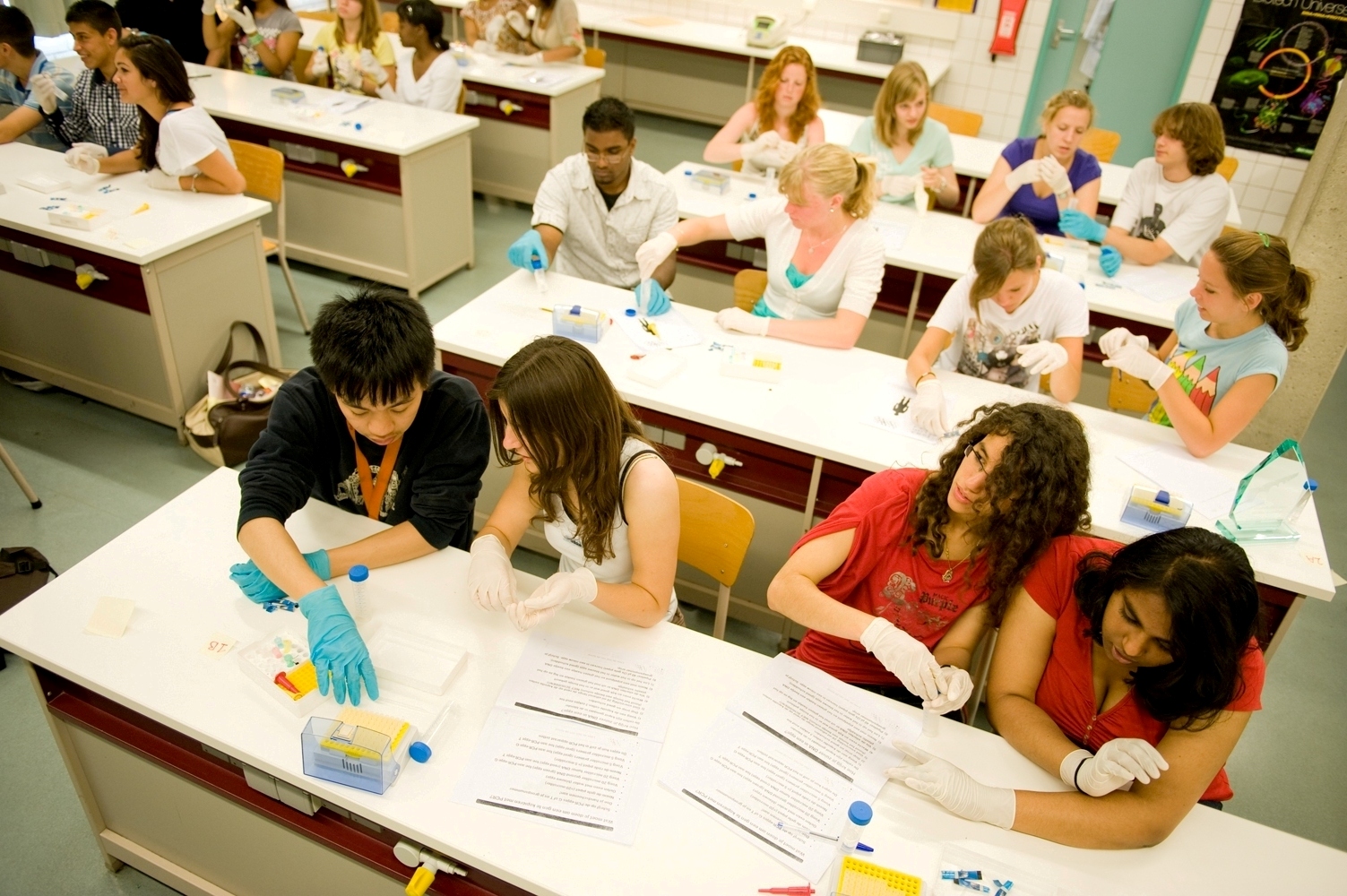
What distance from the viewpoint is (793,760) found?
1557mm

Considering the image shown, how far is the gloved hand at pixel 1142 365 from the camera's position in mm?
2518

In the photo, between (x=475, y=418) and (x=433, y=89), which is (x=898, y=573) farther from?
(x=433, y=89)

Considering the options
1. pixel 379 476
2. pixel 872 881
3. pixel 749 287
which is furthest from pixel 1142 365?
pixel 379 476

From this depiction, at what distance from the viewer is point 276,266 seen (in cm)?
475

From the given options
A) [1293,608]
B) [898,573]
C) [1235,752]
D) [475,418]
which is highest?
[475,418]

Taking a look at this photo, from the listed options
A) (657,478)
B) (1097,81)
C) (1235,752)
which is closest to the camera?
(657,478)

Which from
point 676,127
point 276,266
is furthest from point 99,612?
point 676,127

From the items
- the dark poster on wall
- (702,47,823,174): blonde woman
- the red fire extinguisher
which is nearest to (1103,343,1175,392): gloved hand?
(702,47,823,174): blonde woman

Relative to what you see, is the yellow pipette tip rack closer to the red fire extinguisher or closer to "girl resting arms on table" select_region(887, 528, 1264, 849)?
"girl resting arms on table" select_region(887, 528, 1264, 849)

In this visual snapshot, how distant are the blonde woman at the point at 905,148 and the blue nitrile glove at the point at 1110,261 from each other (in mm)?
818

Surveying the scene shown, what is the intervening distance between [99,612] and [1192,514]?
249cm

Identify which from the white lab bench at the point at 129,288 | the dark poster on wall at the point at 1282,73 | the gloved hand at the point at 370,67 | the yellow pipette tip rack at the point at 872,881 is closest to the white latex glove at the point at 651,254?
the white lab bench at the point at 129,288

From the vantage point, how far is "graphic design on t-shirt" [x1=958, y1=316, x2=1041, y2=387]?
2.74 metres

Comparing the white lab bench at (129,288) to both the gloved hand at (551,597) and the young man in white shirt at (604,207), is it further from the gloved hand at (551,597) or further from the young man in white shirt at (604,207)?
the gloved hand at (551,597)
